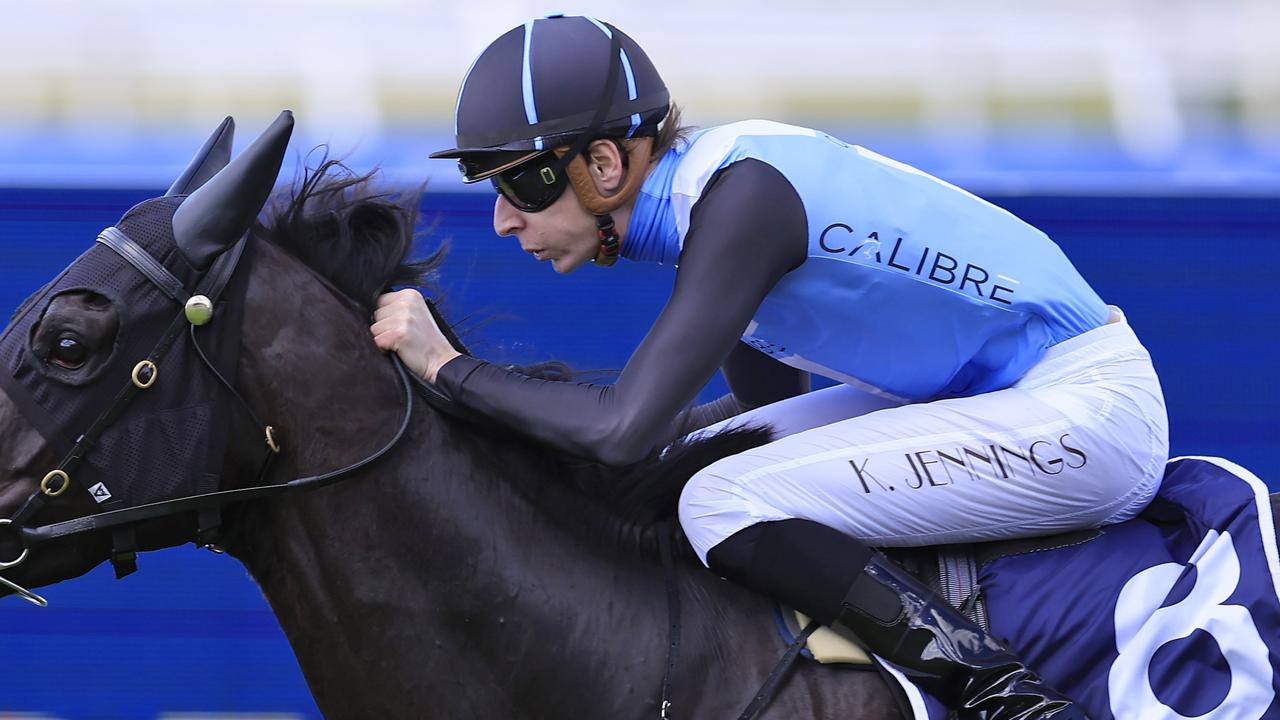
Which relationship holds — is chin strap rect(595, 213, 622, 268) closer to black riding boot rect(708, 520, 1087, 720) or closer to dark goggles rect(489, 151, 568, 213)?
dark goggles rect(489, 151, 568, 213)

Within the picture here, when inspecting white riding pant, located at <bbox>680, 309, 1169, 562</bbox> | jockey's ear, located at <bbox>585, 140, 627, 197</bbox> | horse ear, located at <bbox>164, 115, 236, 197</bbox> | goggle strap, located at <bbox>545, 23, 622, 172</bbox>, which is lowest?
white riding pant, located at <bbox>680, 309, 1169, 562</bbox>

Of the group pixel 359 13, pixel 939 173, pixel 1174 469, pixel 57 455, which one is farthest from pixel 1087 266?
pixel 57 455

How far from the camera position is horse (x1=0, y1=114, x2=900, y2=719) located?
79.9 inches

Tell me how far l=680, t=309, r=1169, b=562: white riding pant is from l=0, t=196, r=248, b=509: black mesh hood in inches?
30.3

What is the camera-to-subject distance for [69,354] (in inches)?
75.9

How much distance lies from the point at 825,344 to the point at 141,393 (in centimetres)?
111

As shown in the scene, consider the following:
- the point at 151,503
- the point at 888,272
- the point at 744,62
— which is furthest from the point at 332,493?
the point at 744,62

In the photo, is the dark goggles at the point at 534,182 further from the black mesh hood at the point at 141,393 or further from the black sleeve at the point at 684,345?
the black mesh hood at the point at 141,393

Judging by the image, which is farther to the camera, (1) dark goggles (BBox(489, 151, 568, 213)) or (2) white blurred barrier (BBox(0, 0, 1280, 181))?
(2) white blurred barrier (BBox(0, 0, 1280, 181))

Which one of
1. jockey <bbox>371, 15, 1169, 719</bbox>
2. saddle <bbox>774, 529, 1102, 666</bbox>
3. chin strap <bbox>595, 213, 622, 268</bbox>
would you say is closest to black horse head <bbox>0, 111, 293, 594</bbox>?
jockey <bbox>371, 15, 1169, 719</bbox>

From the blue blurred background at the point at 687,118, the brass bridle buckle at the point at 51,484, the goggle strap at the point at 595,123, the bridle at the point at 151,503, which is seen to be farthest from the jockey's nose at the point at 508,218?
the blue blurred background at the point at 687,118

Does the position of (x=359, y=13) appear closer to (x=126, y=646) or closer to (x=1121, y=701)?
(x=126, y=646)

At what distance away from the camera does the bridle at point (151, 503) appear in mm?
1933

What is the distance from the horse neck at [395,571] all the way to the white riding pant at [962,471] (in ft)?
0.86
